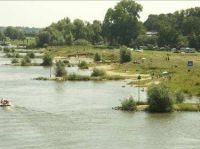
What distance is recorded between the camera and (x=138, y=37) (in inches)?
6895

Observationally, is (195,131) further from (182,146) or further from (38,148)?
(38,148)

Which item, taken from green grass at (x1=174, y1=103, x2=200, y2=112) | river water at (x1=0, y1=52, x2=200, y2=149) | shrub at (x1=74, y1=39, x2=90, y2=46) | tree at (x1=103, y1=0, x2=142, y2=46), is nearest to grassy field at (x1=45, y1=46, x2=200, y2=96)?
river water at (x1=0, y1=52, x2=200, y2=149)

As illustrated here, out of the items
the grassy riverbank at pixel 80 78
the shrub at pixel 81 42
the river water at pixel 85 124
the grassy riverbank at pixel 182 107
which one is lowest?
the river water at pixel 85 124

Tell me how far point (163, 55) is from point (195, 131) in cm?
8225

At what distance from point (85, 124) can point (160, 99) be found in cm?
1032

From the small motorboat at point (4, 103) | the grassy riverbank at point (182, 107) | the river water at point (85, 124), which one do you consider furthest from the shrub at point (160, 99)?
the small motorboat at point (4, 103)

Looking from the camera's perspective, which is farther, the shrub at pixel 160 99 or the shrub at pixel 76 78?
the shrub at pixel 76 78

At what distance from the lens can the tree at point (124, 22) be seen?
178500mm

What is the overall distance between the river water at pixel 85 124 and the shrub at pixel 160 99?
1.28 meters

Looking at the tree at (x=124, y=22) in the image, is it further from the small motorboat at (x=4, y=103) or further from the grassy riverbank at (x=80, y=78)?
the small motorboat at (x=4, y=103)

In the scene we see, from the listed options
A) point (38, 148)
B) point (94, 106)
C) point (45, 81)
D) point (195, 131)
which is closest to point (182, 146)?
point (195, 131)

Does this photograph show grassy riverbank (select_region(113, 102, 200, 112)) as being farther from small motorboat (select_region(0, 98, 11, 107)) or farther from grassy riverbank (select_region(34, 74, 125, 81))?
grassy riverbank (select_region(34, 74, 125, 81))

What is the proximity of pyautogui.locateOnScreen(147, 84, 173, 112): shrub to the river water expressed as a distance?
4.18ft

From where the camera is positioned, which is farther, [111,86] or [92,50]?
[92,50]
